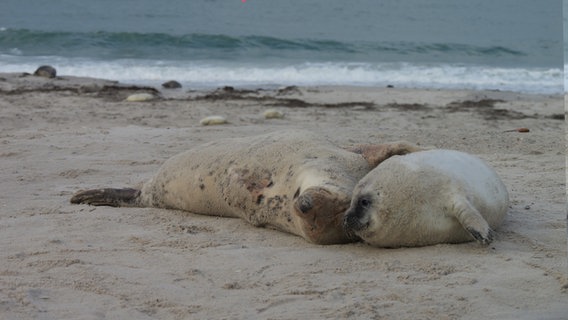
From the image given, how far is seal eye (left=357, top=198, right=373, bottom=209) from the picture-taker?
154 inches

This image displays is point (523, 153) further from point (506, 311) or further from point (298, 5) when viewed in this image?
point (298, 5)

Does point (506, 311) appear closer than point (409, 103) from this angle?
Yes

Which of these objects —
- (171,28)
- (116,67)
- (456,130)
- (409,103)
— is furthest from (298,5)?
(456,130)

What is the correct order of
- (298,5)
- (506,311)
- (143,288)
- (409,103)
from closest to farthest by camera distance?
1. (506,311)
2. (143,288)
3. (409,103)
4. (298,5)

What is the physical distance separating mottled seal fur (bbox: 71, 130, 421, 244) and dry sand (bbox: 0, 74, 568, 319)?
0.31ft

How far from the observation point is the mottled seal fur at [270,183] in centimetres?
410

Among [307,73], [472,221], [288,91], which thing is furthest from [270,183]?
[307,73]

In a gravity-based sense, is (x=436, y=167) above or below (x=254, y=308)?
above

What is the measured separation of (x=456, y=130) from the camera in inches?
359

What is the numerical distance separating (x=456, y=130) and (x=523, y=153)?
5.62 ft

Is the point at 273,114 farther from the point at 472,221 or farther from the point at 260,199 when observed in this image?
the point at 472,221

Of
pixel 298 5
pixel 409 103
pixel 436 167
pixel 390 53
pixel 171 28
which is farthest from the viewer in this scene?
pixel 298 5

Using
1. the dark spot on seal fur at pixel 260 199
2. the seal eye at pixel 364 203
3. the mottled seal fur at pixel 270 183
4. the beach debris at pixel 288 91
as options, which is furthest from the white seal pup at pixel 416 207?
the beach debris at pixel 288 91

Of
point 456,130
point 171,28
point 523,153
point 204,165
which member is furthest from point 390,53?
point 204,165
